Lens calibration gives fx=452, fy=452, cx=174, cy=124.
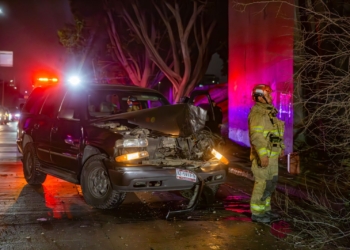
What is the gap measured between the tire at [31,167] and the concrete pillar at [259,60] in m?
5.61

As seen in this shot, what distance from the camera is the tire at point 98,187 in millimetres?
6293

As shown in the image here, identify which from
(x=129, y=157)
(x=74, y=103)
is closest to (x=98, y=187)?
(x=129, y=157)

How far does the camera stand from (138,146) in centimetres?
610

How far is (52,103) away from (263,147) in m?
4.08

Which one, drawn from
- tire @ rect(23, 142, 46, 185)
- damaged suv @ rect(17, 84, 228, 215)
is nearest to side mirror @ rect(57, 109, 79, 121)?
damaged suv @ rect(17, 84, 228, 215)

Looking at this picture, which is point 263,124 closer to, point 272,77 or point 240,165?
point 240,165

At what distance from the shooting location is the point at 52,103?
8008 mm

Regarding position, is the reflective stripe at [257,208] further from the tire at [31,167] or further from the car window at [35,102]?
the car window at [35,102]

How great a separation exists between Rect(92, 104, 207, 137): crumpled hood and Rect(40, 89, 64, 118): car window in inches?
54.1

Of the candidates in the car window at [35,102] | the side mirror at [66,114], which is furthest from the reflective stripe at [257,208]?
the car window at [35,102]

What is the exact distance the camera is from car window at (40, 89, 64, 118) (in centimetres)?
775

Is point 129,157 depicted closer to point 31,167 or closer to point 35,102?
point 31,167

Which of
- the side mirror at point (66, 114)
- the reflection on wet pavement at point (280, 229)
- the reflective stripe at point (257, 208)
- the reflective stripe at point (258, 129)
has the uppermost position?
the side mirror at point (66, 114)

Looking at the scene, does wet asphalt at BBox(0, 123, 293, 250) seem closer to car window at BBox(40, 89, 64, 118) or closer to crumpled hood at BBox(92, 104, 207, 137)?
crumpled hood at BBox(92, 104, 207, 137)
